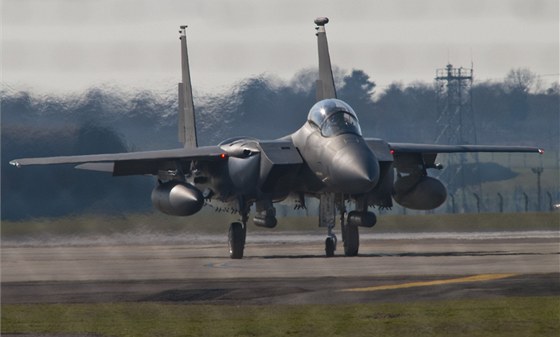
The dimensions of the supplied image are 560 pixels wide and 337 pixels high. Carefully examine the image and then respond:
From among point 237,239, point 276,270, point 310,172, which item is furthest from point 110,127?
point 276,270

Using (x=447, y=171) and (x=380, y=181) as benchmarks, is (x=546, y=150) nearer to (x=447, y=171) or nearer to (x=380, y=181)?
(x=447, y=171)

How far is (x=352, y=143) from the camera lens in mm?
29672

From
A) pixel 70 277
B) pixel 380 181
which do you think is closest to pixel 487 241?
A: pixel 380 181

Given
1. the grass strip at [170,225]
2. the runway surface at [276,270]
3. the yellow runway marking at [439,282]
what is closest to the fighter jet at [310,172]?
the runway surface at [276,270]

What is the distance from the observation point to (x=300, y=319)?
17.0 m

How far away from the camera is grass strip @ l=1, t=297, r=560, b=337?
1577 cm

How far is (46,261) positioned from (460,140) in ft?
102

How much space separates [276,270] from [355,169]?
3.66 metres

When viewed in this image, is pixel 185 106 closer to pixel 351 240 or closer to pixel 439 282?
pixel 351 240

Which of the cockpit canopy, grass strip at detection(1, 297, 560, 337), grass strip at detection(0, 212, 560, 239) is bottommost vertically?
grass strip at detection(0, 212, 560, 239)

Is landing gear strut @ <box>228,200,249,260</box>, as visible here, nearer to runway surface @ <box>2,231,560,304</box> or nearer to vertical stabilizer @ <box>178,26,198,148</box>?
runway surface @ <box>2,231,560,304</box>

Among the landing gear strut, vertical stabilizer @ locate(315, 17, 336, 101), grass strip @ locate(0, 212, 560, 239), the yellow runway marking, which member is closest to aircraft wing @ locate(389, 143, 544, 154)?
vertical stabilizer @ locate(315, 17, 336, 101)

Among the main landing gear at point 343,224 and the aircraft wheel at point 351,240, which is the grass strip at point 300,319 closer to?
the main landing gear at point 343,224

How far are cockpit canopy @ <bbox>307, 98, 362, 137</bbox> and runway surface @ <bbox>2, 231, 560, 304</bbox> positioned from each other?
3071mm
